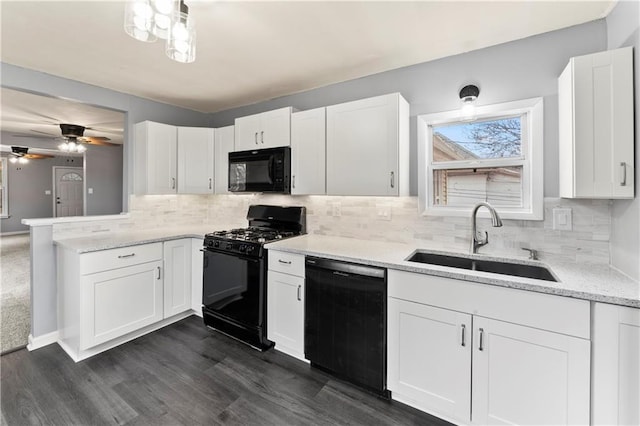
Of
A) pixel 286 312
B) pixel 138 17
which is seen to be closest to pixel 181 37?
pixel 138 17

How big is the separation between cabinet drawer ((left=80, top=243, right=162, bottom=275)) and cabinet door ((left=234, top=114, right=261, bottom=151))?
52.4 inches

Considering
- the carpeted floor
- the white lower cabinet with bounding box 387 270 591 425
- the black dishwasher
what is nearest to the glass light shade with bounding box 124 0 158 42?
the black dishwasher

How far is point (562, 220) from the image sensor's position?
76.1 inches

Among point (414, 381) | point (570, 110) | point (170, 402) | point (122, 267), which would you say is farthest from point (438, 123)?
point (122, 267)

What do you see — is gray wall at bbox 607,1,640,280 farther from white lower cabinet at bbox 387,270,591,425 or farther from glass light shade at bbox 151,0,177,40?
glass light shade at bbox 151,0,177,40

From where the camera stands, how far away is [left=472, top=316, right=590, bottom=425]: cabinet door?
135cm

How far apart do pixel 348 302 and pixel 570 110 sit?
1.80m

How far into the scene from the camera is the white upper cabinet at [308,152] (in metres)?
2.59

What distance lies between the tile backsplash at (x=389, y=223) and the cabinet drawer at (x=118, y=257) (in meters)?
0.70

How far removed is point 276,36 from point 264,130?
103 cm

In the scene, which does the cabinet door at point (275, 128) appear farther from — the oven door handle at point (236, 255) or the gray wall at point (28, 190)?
the gray wall at point (28, 190)

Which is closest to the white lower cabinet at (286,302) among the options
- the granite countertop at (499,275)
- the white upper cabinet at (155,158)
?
the granite countertop at (499,275)

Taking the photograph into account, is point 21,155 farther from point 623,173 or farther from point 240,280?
point 623,173

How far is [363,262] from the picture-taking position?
6.39 ft
